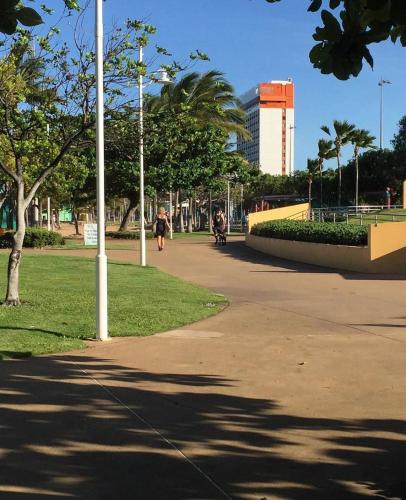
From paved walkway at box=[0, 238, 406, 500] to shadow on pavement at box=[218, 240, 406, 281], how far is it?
630 cm

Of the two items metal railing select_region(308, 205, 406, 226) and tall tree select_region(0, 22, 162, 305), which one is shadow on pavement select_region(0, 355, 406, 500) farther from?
metal railing select_region(308, 205, 406, 226)

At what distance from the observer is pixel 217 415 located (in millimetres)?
5344

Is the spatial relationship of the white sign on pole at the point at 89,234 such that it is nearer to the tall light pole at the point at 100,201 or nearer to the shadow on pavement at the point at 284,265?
the shadow on pavement at the point at 284,265

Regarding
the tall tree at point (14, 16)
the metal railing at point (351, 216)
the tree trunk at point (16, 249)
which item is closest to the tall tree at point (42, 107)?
the tree trunk at point (16, 249)

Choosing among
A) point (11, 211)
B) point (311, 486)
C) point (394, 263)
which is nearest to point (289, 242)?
point (394, 263)

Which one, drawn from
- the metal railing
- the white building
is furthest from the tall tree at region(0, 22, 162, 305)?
the white building

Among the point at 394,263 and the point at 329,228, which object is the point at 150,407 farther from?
the point at 329,228

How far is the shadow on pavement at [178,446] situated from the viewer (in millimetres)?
3887

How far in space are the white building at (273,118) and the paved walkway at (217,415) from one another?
3385 inches

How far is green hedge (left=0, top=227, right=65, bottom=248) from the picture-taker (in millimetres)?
25906

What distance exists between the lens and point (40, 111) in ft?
33.4

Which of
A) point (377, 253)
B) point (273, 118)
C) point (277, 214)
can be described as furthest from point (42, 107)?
point (273, 118)

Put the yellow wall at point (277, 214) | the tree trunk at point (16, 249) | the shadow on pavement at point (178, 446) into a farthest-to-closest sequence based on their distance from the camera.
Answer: the yellow wall at point (277, 214)
the tree trunk at point (16, 249)
the shadow on pavement at point (178, 446)

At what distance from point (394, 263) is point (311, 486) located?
558 inches
